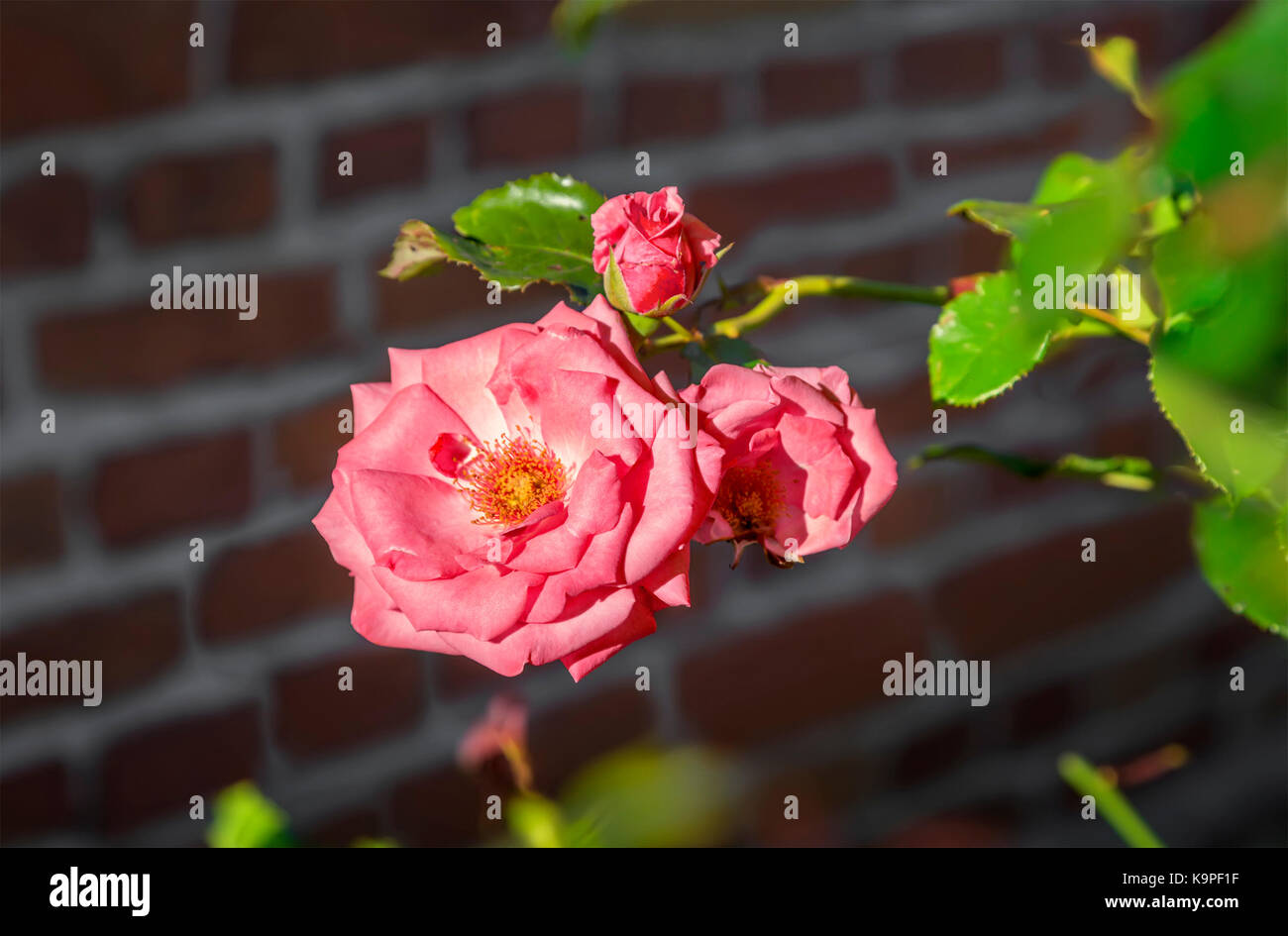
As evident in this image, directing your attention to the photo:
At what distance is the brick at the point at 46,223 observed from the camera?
0.42 meters

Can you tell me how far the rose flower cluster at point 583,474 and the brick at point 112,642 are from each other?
13.0 inches

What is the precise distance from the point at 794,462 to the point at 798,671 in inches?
17.8

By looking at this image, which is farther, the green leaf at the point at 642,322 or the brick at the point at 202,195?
the brick at the point at 202,195

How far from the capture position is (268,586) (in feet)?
1.66

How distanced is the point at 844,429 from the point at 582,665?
7cm

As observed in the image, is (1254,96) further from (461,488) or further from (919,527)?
(919,527)

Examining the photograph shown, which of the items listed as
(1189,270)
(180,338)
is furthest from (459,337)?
(1189,270)

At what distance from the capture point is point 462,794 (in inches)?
22.6

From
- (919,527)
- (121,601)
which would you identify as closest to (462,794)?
(121,601)

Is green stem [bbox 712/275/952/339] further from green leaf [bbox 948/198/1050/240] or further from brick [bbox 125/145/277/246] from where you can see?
brick [bbox 125/145/277/246]

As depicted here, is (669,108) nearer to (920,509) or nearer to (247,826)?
(920,509)

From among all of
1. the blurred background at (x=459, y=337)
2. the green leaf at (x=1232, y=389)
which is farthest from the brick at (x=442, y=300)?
the green leaf at (x=1232, y=389)

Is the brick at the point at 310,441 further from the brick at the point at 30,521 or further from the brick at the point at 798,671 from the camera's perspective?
the brick at the point at 798,671

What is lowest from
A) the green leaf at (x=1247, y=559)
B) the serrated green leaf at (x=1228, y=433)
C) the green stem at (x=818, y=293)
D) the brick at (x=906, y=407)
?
the green leaf at (x=1247, y=559)
